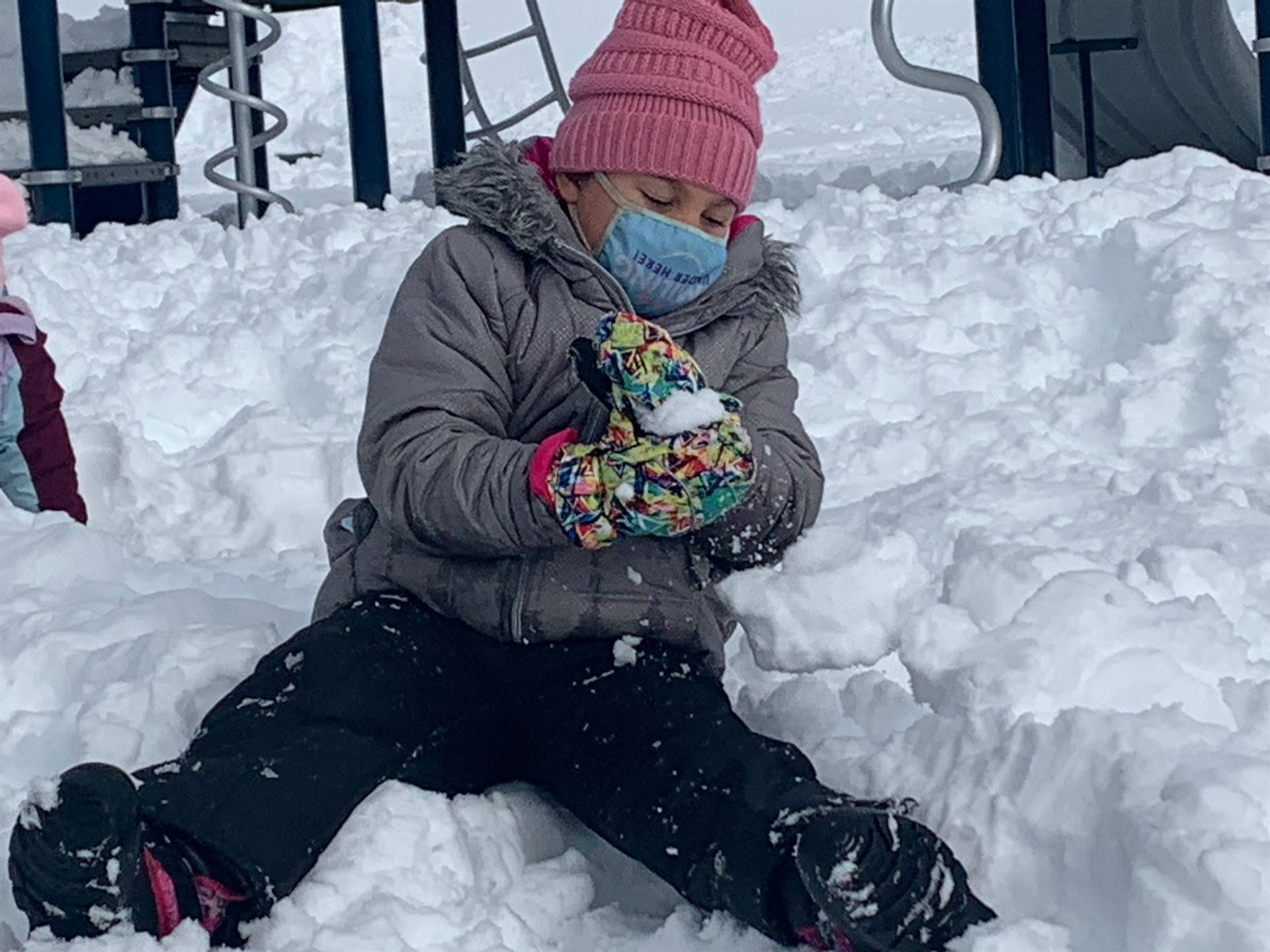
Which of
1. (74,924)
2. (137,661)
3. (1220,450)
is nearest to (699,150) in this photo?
(137,661)

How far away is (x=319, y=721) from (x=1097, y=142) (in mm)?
8332

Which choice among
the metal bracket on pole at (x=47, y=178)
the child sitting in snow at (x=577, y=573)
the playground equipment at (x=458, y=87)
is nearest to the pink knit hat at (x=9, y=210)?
the child sitting in snow at (x=577, y=573)

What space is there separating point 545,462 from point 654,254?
334 millimetres

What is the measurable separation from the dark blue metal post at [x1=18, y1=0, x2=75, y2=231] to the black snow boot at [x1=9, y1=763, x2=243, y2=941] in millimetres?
5420

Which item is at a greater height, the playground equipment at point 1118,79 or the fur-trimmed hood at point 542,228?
the fur-trimmed hood at point 542,228

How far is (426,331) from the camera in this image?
1905 millimetres

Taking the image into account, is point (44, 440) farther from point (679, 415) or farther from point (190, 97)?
point (190, 97)

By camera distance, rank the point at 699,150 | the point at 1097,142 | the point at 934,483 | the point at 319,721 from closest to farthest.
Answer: the point at 319,721 < the point at 699,150 < the point at 934,483 < the point at 1097,142

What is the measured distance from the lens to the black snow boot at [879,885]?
1431 millimetres

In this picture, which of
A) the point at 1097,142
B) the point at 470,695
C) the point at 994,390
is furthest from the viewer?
the point at 1097,142

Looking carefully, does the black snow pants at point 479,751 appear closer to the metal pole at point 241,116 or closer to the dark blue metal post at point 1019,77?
the dark blue metal post at point 1019,77

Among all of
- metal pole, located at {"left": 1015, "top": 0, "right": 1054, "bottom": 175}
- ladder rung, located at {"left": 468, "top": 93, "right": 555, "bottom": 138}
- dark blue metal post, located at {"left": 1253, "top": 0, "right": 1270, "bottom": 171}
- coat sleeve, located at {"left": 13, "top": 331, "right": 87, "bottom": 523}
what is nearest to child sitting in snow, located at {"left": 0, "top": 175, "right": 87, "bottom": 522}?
coat sleeve, located at {"left": 13, "top": 331, "right": 87, "bottom": 523}

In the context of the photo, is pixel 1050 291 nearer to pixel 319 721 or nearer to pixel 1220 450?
pixel 1220 450

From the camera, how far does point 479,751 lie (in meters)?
1.84
